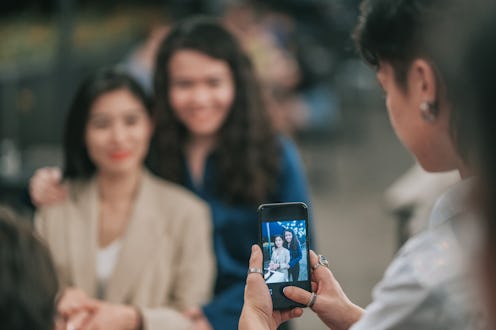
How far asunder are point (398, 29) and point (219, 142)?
61.6 inches

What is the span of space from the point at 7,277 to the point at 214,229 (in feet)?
5.28

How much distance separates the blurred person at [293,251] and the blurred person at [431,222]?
34mm

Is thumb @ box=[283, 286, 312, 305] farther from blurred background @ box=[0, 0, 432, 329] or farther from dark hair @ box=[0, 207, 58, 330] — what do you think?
blurred background @ box=[0, 0, 432, 329]

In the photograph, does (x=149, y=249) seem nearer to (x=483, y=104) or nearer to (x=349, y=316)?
(x=349, y=316)

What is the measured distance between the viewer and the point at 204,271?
2.89 metres

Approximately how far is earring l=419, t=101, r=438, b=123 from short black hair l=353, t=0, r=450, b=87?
7 centimetres

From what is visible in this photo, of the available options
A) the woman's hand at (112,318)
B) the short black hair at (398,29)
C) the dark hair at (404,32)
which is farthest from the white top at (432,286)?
the woman's hand at (112,318)

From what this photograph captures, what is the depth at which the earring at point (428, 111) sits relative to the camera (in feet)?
5.07

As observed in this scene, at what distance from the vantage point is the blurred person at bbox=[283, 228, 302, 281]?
1848 mm

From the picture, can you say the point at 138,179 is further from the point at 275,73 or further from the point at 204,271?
the point at 275,73

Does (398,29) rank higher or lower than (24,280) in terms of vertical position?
higher

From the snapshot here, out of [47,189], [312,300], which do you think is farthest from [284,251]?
[47,189]

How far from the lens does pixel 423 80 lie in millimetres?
1549

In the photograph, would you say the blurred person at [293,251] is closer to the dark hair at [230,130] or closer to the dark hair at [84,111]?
the dark hair at [230,130]
